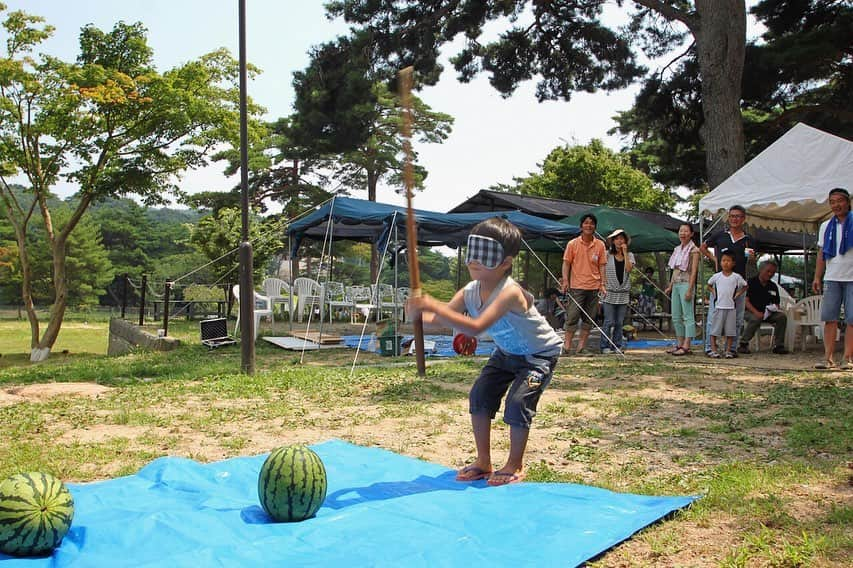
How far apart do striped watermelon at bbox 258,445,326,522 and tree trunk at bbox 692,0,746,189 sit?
13.4m

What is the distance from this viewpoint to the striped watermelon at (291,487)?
3.13 meters

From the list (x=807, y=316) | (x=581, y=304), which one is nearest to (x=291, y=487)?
(x=581, y=304)

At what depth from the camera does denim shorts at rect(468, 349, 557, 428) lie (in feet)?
12.2

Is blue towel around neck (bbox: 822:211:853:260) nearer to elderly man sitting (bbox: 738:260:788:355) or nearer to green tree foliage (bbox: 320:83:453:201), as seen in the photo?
elderly man sitting (bbox: 738:260:788:355)

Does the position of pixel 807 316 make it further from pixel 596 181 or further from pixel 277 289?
pixel 596 181

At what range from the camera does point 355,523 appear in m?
3.04

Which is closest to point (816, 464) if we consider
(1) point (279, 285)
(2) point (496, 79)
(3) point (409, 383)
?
(3) point (409, 383)

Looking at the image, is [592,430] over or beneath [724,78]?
beneath

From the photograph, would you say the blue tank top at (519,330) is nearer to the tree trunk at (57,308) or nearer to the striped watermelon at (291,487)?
the striped watermelon at (291,487)

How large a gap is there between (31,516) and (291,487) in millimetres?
1032

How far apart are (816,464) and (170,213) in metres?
127

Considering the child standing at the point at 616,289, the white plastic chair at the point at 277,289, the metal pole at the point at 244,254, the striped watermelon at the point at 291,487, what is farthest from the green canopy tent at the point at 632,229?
the striped watermelon at the point at 291,487

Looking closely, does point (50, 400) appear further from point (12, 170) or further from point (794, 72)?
point (794, 72)

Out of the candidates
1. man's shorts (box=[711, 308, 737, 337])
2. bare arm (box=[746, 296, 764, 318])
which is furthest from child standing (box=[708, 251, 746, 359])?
bare arm (box=[746, 296, 764, 318])
